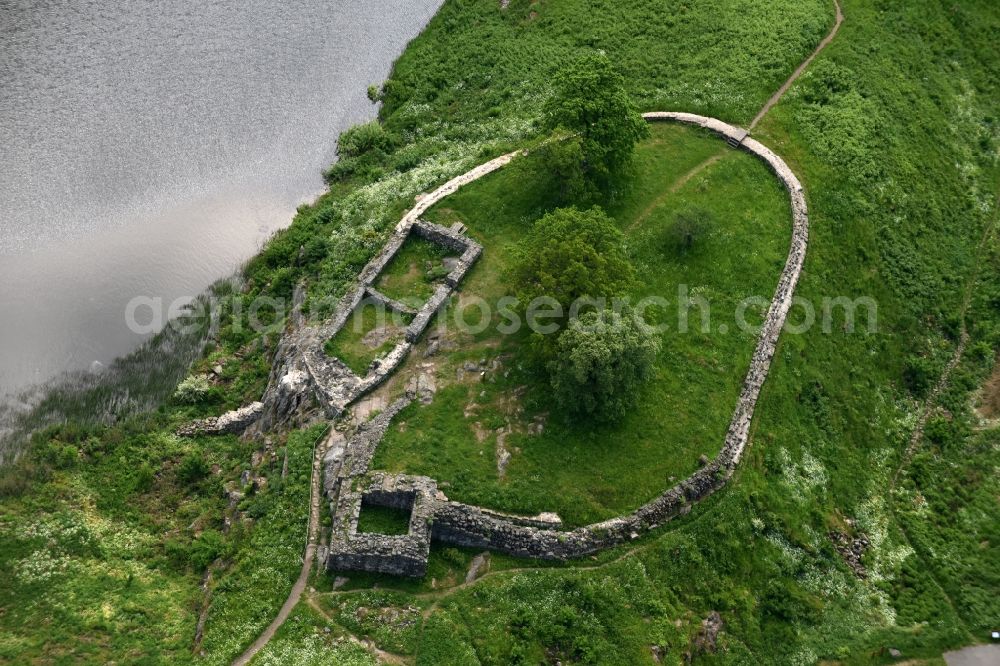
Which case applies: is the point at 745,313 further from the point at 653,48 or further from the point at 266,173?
the point at 266,173

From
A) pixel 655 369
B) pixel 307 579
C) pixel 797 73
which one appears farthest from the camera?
pixel 797 73

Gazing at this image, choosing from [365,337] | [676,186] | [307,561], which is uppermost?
[365,337]

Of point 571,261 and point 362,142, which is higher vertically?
point 362,142

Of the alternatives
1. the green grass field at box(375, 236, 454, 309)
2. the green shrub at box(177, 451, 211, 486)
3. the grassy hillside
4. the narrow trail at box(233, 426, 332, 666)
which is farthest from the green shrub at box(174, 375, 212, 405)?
the green grass field at box(375, 236, 454, 309)

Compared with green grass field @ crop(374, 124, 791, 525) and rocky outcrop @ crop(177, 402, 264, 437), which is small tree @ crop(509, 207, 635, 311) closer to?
green grass field @ crop(374, 124, 791, 525)

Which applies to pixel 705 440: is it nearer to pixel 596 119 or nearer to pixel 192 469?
pixel 596 119

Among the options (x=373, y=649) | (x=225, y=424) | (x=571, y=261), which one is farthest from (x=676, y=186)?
(x=373, y=649)

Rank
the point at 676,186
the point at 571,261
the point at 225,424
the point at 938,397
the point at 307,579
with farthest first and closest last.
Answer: the point at 676,186 < the point at 938,397 < the point at 225,424 < the point at 571,261 < the point at 307,579
